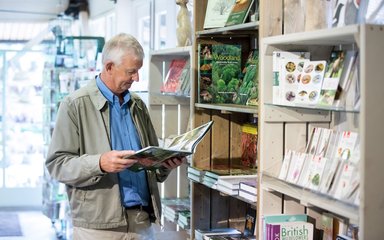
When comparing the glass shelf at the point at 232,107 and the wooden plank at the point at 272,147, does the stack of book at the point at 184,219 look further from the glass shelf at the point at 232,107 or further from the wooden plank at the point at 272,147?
the wooden plank at the point at 272,147

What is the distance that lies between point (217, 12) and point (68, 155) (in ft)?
3.53

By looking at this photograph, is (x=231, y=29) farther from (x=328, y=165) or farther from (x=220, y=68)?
(x=328, y=165)

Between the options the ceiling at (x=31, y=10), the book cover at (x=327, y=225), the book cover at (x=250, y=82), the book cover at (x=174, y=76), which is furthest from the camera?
the ceiling at (x=31, y=10)

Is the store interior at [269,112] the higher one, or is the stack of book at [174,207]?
the store interior at [269,112]

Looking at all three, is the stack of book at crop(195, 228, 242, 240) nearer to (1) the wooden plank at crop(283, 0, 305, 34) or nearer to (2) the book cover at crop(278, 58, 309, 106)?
(2) the book cover at crop(278, 58, 309, 106)

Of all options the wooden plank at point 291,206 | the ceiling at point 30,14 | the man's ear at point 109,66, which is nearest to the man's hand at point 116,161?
the man's ear at point 109,66

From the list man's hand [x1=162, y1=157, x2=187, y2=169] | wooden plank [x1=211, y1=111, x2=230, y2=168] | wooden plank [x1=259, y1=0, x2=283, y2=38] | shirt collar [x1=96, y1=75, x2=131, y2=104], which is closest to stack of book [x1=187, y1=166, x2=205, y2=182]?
wooden plank [x1=211, y1=111, x2=230, y2=168]

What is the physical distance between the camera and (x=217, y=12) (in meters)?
3.58

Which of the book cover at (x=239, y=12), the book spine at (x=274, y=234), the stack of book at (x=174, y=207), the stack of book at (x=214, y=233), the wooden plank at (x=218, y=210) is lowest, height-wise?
the stack of book at (x=214, y=233)

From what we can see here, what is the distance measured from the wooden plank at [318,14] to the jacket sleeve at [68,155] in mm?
1086

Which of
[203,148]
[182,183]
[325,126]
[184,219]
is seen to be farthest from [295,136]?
[182,183]

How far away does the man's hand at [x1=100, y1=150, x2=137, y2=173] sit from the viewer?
2982 millimetres

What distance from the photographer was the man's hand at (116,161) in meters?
2.98

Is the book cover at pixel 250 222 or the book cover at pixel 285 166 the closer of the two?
the book cover at pixel 285 166
